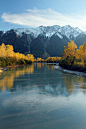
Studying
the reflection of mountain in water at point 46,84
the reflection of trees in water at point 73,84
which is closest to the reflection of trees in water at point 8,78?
the reflection of mountain in water at point 46,84

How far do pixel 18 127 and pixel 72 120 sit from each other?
180 inches

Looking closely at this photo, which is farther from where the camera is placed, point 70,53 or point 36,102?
point 70,53

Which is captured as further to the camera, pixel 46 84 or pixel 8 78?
pixel 8 78

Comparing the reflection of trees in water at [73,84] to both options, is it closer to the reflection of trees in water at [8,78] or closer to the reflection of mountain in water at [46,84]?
the reflection of mountain in water at [46,84]

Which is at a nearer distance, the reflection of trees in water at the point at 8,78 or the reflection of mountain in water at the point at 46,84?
the reflection of mountain in water at the point at 46,84

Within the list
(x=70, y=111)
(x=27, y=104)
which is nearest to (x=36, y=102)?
(x=27, y=104)

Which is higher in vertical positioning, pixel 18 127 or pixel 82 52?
pixel 82 52

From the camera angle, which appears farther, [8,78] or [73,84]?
[8,78]

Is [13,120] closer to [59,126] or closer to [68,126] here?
[59,126]

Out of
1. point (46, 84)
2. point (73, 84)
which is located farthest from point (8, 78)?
point (73, 84)

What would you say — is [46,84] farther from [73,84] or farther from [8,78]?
[8,78]

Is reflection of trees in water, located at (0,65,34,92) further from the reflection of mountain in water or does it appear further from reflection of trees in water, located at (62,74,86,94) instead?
reflection of trees in water, located at (62,74,86,94)

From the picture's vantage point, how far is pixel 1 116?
11.9m

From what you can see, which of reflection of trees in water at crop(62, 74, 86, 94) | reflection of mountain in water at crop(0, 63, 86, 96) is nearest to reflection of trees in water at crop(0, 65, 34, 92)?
reflection of mountain in water at crop(0, 63, 86, 96)
